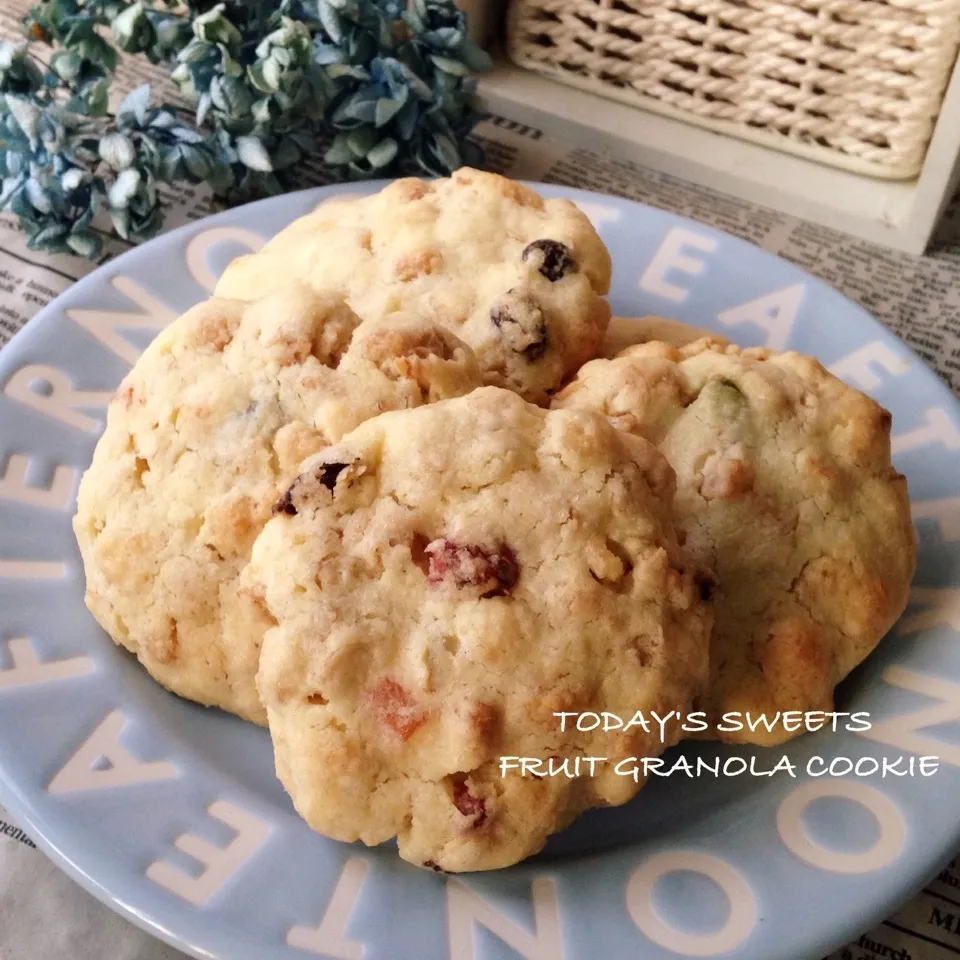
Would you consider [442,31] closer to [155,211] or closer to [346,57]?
[346,57]

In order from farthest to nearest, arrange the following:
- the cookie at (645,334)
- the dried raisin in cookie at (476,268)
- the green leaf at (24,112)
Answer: the green leaf at (24,112)
the cookie at (645,334)
the dried raisin in cookie at (476,268)

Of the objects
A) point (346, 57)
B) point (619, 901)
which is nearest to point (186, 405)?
point (619, 901)

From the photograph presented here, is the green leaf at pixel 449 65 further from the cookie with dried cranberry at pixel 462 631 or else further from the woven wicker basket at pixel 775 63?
the cookie with dried cranberry at pixel 462 631

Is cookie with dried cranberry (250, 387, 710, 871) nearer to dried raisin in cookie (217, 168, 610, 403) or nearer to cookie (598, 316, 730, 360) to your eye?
dried raisin in cookie (217, 168, 610, 403)

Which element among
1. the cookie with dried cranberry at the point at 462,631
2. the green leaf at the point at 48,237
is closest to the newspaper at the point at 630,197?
the green leaf at the point at 48,237

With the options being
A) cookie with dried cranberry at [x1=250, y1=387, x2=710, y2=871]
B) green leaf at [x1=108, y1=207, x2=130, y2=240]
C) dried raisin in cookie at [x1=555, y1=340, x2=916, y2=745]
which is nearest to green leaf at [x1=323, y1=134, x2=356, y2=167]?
green leaf at [x1=108, y1=207, x2=130, y2=240]
